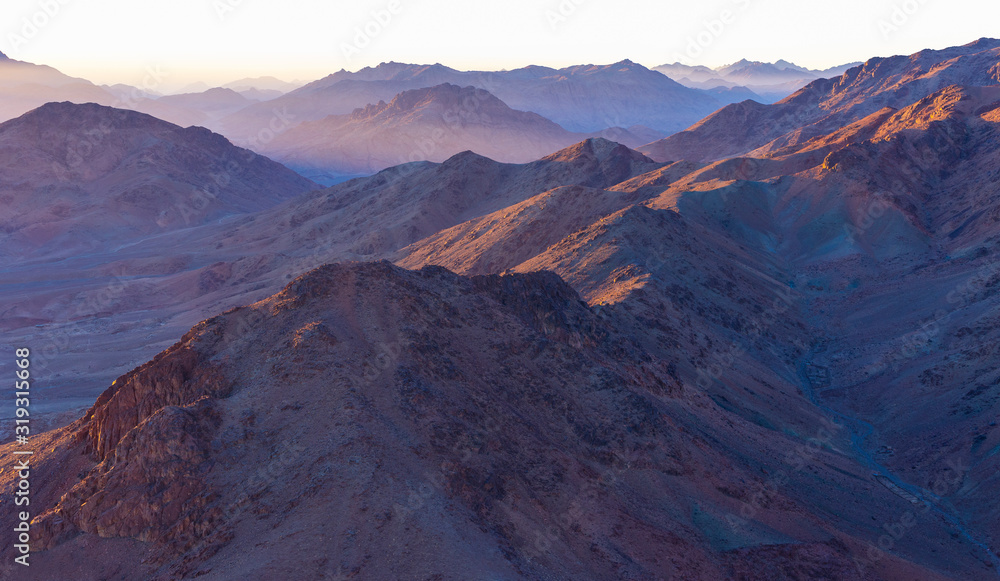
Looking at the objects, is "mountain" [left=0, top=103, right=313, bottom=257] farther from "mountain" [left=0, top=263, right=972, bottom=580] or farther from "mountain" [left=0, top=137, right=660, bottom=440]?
"mountain" [left=0, top=263, right=972, bottom=580]

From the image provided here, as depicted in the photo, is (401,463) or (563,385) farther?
(563,385)

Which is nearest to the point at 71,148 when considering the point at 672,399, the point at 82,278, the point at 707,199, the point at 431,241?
the point at 82,278

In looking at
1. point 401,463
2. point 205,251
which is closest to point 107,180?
point 205,251

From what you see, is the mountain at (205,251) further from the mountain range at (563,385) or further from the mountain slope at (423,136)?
the mountain slope at (423,136)

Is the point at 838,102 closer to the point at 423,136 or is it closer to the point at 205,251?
the point at 423,136

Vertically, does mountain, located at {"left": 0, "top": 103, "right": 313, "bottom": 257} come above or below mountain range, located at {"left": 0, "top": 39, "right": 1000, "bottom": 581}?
above

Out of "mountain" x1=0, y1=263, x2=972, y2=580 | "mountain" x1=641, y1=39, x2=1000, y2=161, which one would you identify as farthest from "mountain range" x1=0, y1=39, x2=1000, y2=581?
"mountain" x1=641, y1=39, x2=1000, y2=161

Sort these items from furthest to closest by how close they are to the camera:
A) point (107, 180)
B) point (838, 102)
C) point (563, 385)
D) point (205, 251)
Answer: point (838, 102)
point (107, 180)
point (205, 251)
point (563, 385)
